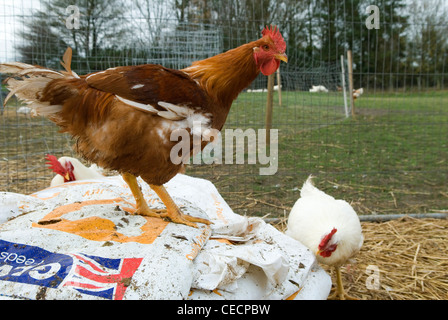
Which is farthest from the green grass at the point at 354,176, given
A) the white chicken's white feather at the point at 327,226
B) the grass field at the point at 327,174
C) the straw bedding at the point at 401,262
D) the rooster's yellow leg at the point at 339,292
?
the rooster's yellow leg at the point at 339,292

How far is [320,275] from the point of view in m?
2.05

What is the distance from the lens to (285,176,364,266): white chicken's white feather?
82.0 inches

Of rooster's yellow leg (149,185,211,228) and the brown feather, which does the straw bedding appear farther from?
the brown feather

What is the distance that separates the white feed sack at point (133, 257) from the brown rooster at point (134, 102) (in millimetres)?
325

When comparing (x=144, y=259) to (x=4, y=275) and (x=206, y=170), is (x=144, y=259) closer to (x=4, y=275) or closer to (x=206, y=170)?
(x=4, y=275)

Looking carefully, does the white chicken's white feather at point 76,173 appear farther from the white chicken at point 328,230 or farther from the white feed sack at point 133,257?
the white chicken at point 328,230

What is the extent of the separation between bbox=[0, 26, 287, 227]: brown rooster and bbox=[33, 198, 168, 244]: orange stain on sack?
227 mm

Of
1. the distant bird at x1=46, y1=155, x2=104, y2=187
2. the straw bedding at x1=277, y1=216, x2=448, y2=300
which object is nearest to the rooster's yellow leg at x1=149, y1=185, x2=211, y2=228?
the straw bedding at x1=277, y1=216, x2=448, y2=300

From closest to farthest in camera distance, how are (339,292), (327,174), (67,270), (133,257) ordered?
(67,270) → (133,257) → (339,292) → (327,174)

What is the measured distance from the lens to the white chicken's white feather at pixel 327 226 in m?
2.08

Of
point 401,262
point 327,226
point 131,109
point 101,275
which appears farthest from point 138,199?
point 401,262

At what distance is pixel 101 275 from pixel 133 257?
18 cm

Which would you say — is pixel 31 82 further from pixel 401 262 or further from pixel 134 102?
pixel 401 262

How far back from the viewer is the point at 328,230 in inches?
82.4
